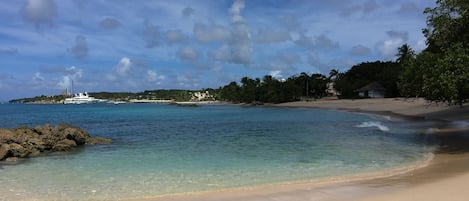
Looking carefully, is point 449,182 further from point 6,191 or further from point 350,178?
point 6,191

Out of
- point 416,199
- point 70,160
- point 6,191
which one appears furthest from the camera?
point 70,160

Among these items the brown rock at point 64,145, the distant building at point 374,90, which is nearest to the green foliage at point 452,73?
the brown rock at point 64,145

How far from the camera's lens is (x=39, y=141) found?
86.2 feet

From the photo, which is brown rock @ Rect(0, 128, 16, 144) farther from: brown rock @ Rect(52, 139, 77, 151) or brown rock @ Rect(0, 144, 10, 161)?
brown rock @ Rect(52, 139, 77, 151)

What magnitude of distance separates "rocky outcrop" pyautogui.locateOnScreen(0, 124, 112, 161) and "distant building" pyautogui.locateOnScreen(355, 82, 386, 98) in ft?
273

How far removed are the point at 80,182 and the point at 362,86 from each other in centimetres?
10373

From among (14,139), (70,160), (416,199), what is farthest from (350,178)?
(14,139)

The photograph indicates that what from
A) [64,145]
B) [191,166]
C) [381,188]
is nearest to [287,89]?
[64,145]

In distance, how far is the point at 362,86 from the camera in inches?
4407

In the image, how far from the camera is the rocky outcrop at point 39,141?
23.2m

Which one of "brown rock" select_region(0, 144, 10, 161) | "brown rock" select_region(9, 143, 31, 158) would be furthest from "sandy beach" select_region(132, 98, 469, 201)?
"brown rock" select_region(9, 143, 31, 158)

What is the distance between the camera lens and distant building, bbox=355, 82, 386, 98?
337ft

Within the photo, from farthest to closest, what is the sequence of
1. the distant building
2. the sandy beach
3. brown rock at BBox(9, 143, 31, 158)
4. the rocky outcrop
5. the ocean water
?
Answer: the distant building, the rocky outcrop, brown rock at BBox(9, 143, 31, 158), the ocean water, the sandy beach

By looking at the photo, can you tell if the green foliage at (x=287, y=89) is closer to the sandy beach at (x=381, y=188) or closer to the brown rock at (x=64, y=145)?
the brown rock at (x=64, y=145)
